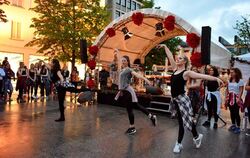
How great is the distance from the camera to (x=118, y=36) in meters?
17.8

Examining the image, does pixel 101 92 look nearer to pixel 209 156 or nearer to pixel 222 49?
pixel 222 49

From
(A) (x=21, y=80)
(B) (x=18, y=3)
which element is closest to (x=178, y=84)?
(A) (x=21, y=80)

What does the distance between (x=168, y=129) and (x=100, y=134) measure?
7.17 ft

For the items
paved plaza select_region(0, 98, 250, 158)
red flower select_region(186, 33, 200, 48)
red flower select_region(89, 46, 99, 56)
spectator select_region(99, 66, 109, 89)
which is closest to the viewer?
paved plaza select_region(0, 98, 250, 158)

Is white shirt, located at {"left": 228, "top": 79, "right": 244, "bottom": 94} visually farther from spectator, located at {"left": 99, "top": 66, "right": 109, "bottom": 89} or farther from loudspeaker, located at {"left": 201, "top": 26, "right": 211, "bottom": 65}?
spectator, located at {"left": 99, "top": 66, "right": 109, "bottom": 89}

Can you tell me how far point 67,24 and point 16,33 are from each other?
25.7 ft

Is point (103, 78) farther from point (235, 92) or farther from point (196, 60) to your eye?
point (235, 92)

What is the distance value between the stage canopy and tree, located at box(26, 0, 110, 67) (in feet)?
24.8

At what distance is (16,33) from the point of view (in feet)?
105

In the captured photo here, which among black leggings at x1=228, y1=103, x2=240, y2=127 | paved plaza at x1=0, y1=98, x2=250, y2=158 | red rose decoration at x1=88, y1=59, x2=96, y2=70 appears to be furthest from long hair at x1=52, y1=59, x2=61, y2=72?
red rose decoration at x1=88, y1=59, x2=96, y2=70

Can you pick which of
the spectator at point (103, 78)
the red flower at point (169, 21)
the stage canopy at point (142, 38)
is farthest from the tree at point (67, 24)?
the red flower at point (169, 21)

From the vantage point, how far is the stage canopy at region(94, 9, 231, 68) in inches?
544

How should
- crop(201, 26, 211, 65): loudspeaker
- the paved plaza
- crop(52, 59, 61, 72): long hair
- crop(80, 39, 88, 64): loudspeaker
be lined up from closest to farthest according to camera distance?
1. the paved plaza
2. crop(52, 59, 61, 72): long hair
3. crop(201, 26, 211, 65): loudspeaker
4. crop(80, 39, 88, 64): loudspeaker

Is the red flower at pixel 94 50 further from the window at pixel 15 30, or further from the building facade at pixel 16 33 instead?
the window at pixel 15 30
